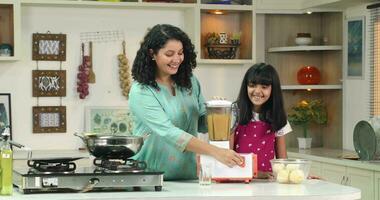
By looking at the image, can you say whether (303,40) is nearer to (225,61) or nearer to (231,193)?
(225,61)

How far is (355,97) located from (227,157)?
2.86m

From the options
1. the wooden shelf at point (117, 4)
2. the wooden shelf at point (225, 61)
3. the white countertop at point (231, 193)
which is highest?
the wooden shelf at point (117, 4)

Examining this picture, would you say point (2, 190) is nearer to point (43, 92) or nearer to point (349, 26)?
point (43, 92)

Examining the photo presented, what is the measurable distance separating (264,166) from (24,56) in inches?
97.8

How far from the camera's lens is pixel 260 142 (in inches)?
150

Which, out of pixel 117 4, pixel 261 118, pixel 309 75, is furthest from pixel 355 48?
pixel 261 118

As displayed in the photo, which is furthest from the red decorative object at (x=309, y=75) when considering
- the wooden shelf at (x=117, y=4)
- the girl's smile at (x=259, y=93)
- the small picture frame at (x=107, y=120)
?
the girl's smile at (x=259, y=93)

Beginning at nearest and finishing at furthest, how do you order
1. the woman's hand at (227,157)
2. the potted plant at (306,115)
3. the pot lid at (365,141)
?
the woman's hand at (227,157) < the pot lid at (365,141) < the potted plant at (306,115)

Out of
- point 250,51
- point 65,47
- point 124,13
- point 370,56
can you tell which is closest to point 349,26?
point 370,56

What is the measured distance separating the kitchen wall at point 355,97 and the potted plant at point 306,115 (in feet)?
0.69

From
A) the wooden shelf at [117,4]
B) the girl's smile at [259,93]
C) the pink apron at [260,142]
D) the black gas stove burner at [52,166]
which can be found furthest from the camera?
the wooden shelf at [117,4]

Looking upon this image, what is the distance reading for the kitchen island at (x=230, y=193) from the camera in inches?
108

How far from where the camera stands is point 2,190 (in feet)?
8.99

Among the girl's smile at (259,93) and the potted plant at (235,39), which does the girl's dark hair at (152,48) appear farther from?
the potted plant at (235,39)
